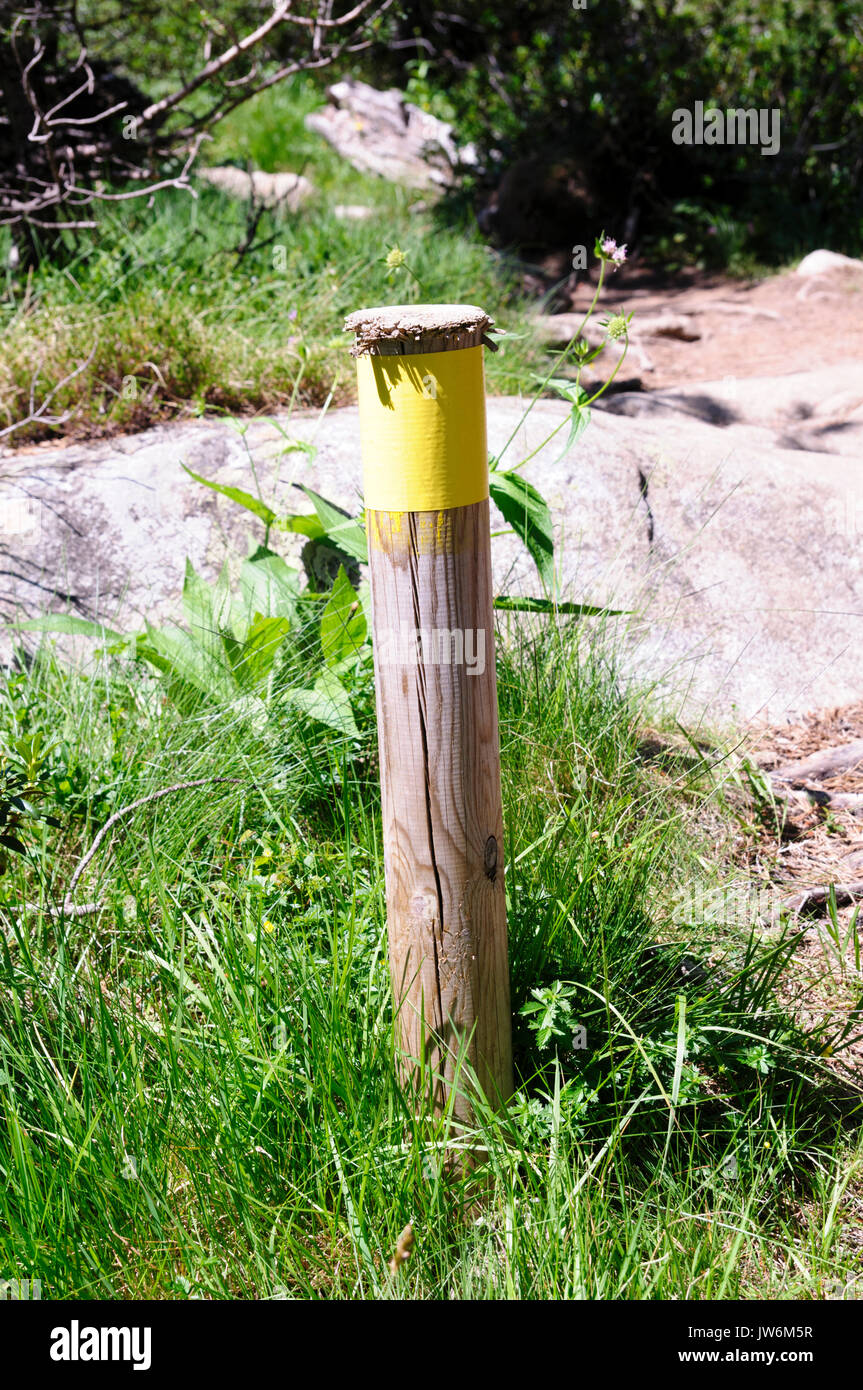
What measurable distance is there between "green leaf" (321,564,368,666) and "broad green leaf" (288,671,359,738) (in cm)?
7

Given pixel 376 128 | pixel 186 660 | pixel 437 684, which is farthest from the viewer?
pixel 376 128

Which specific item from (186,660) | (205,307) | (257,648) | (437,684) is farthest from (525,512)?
(205,307)

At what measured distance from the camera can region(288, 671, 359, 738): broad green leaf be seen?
8.33ft

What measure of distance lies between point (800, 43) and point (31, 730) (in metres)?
8.07

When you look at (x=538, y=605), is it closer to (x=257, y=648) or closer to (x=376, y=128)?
(x=257, y=648)

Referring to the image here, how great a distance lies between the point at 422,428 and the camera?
1.45m

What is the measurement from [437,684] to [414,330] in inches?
19.0

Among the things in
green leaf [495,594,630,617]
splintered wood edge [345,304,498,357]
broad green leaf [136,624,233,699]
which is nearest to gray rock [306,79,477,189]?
broad green leaf [136,624,233,699]

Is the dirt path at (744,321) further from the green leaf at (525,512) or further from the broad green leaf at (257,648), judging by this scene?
the broad green leaf at (257,648)

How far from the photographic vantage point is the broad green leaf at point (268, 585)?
2.89 metres

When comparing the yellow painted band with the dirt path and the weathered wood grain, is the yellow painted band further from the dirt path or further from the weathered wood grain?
the dirt path

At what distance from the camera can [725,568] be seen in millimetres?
3633

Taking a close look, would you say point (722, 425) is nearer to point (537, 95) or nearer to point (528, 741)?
point (528, 741)
